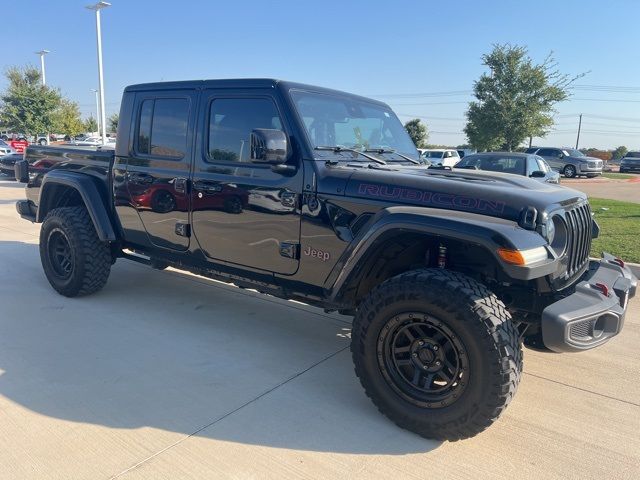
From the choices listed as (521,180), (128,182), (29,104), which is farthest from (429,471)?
(29,104)

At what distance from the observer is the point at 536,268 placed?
2.40m

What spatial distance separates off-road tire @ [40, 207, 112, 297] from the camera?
4.48 metres

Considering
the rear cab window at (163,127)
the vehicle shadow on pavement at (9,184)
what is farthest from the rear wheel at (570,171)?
the rear cab window at (163,127)

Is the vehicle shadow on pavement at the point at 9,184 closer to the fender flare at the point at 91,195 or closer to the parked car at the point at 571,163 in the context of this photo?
the fender flare at the point at 91,195

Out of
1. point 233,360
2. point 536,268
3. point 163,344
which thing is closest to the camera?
point 536,268

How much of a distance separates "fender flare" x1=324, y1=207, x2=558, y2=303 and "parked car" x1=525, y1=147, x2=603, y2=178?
24.9 meters

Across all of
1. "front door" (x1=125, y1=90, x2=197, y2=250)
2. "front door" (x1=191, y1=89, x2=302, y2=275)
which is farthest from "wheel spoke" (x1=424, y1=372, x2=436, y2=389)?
"front door" (x1=125, y1=90, x2=197, y2=250)

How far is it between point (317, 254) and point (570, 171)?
84.6ft

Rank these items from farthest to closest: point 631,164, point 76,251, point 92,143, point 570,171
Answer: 1. point 631,164
2. point 570,171
3. point 92,143
4. point 76,251

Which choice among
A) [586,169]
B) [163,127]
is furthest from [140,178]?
[586,169]

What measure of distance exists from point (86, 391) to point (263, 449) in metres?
1.26

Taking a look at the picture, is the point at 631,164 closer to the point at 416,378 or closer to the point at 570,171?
the point at 570,171

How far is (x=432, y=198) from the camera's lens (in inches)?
111

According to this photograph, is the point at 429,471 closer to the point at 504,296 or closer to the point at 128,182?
the point at 504,296
